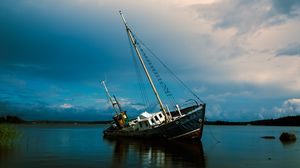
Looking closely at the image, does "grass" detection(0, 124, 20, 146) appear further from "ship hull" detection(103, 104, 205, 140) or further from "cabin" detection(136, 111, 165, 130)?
"cabin" detection(136, 111, 165, 130)

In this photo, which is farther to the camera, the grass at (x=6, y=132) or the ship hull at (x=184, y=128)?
the ship hull at (x=184, y=128)

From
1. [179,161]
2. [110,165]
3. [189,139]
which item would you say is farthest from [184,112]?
[110,165]

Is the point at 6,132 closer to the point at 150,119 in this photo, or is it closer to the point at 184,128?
the point at 150,119

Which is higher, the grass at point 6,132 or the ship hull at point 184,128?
the ship hull at point 184,128

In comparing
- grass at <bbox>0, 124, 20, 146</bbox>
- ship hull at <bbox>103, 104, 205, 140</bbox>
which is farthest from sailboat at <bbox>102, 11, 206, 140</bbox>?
grass at <bbox>0, 124, 20, 146</bbox>

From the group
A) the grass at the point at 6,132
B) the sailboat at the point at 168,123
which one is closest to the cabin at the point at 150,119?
the sailboat at the point at 168,123

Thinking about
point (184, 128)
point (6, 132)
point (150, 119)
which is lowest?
point (6, 132)

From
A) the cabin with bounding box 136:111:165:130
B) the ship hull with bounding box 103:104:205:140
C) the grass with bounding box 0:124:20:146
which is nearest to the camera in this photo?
the grass with bounding box 0:124:20:146

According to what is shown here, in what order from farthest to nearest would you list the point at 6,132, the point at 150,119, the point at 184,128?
the point at 150,119, the point at 184,128, the point at 6,132

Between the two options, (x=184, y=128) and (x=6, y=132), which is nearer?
(x=6, y=132)

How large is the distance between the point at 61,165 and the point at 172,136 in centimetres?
3067

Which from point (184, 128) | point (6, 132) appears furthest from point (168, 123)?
point (6, 132)

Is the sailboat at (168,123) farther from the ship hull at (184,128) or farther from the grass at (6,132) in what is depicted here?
the grass at (6,132)

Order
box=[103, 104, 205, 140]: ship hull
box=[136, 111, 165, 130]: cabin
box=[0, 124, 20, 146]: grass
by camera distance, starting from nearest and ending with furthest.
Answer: box=[0, 124, 20, 146]: grass < box=[103, 104, 205, 140]: ship hull < box=[136, 111, 165, 130]: cabin
